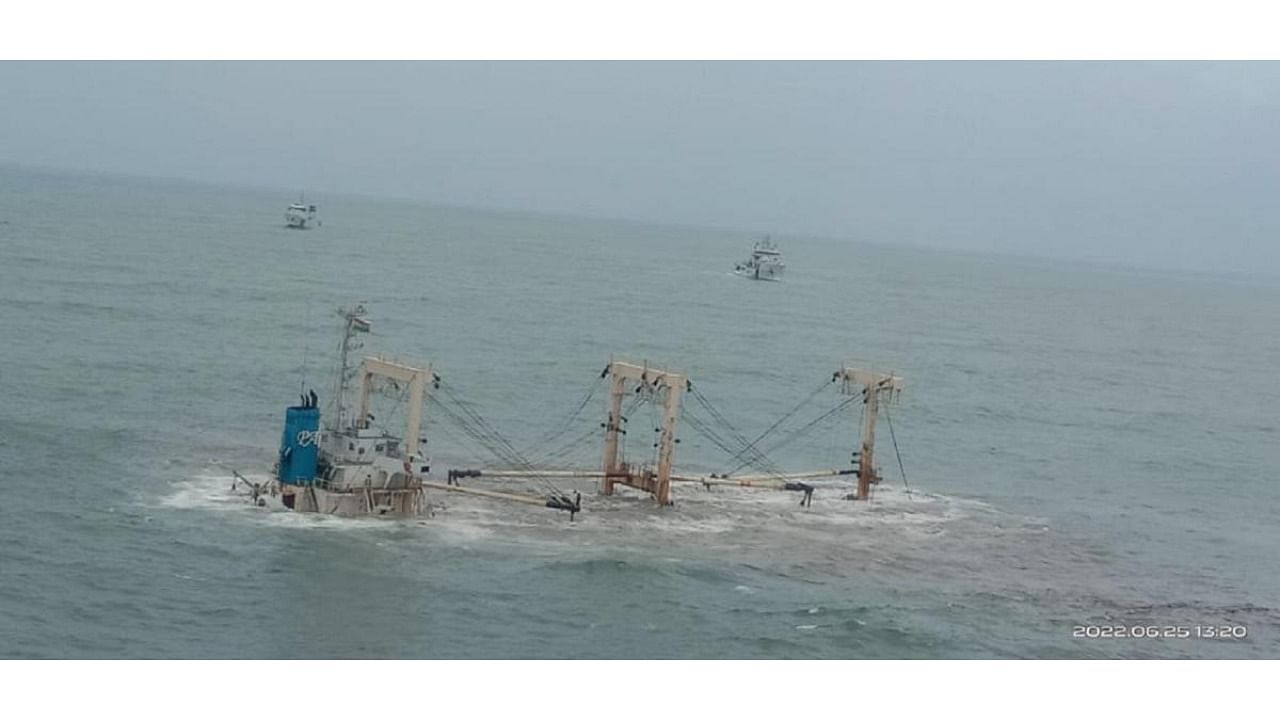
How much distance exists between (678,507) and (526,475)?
492cm

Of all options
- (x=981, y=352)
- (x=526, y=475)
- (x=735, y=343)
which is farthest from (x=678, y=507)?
(x=981, y=352)

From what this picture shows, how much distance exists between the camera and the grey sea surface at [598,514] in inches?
1292

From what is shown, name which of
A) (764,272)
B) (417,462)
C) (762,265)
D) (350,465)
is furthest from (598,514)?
(764,272)

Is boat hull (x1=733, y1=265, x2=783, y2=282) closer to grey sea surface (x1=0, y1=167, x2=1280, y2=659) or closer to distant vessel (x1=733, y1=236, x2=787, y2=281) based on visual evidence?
distant vessel (x1=733, y1=236, x2=787, y2=281)

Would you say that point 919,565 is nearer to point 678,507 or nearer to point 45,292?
point 678,507

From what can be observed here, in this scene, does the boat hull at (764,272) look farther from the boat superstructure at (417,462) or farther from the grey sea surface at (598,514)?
the boat superstructure at (417,462)

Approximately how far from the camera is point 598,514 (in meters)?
42.4

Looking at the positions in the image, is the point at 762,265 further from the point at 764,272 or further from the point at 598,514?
the point at 598,514

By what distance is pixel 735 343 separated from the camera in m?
98.8

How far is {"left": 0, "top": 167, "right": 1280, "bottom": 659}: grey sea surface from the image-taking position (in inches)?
1292

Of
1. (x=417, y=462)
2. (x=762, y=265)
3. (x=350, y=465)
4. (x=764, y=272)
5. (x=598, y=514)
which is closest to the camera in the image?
(x=350, y=465)

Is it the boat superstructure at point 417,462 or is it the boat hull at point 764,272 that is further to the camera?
the boat hull at point 764,272

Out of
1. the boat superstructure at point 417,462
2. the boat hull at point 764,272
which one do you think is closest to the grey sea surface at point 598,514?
the boat superstructure at point 417,462

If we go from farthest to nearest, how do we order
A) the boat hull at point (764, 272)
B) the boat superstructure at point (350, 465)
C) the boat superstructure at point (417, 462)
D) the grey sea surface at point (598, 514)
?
1. the boat hull at point (764, 272)
2. the boat superstructure at point (417, 462)
3. the boat superstructure at point (350, 465)
4. the grey sea surface at point (598, 514)
